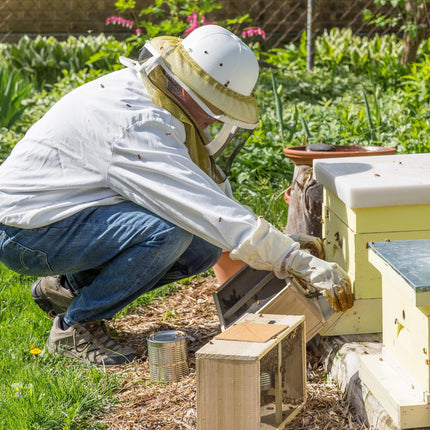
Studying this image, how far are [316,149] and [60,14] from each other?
29.9 ft

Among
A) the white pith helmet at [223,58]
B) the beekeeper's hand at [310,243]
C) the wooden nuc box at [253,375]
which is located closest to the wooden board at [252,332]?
the wooden nuc box at [253,375]

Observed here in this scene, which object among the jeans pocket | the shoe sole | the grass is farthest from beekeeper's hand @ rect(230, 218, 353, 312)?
the shoe sole

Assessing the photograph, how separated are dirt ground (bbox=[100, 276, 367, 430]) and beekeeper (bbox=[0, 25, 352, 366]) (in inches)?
9.4

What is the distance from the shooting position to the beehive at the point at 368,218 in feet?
8.09

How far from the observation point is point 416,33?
6973 millimetres

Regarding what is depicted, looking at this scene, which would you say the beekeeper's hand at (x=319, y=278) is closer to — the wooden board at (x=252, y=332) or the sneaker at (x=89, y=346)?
the wooden board at (x=252, y=332)

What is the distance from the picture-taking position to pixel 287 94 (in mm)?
6828

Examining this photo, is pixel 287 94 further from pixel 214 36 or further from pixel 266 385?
pixel 266 385

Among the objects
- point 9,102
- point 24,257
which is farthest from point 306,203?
point 9,102

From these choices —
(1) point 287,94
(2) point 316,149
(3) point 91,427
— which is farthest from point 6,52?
(3) point 91,427

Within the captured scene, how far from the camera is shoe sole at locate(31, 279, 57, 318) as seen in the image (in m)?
3.22

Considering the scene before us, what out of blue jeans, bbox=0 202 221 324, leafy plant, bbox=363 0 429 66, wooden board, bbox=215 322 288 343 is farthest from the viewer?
leafy plant, bbox=363 0 429 66

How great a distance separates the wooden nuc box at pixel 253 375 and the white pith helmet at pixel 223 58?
0.86 metres

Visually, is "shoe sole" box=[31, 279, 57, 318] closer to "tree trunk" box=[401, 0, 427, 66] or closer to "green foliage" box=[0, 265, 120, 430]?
"green foliage" box=[0, 265, 120, 430]
